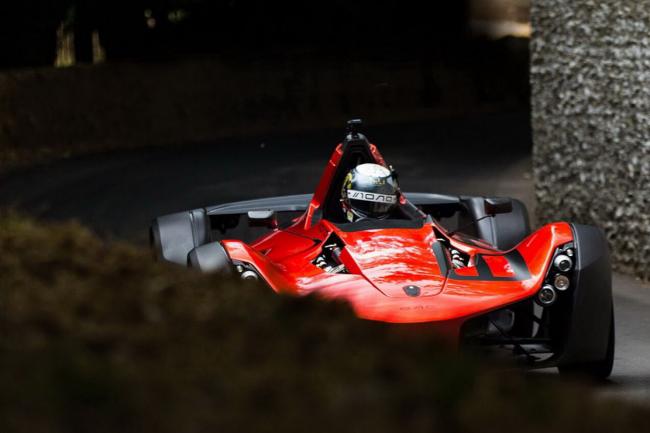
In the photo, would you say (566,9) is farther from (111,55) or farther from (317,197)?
(111,55)

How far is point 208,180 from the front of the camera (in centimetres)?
2133

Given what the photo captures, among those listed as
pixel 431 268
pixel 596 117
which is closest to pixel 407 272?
pixel 431 268

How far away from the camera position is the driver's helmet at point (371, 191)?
9.32 metres

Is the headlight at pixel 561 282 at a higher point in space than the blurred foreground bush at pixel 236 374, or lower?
lower

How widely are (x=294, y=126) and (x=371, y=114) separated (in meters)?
2.22

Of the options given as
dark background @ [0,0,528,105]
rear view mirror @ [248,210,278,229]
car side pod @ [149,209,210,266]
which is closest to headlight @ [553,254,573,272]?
rear view mirror @ [248,210,278,229]

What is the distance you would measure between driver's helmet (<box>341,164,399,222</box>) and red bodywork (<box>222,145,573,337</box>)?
9.7 inches

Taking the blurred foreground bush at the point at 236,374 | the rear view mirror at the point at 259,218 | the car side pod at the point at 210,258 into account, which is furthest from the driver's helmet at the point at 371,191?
the blurred foreground bush at the point at 236,374

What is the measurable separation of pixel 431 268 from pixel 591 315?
0.96 meters

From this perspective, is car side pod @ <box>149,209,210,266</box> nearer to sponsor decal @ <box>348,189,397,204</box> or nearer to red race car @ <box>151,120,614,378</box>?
red race car @ <box>151,120,614,378</box>

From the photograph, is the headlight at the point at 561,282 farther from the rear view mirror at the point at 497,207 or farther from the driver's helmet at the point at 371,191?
the driver's helmet at the point at 371,191

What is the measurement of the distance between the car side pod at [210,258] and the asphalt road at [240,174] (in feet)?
15.0

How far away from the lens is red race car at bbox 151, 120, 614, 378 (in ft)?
26.0

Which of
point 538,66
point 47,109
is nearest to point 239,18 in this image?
point 47,109
